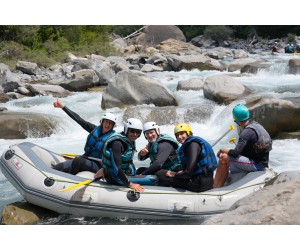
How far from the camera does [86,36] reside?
24.5 meters

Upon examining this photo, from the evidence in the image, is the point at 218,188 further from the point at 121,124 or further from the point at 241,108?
the point at 121,124

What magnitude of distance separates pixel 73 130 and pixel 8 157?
418cm

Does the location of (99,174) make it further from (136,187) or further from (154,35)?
(154,35)

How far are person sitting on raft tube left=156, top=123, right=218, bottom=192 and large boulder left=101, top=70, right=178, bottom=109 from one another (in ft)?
18.5

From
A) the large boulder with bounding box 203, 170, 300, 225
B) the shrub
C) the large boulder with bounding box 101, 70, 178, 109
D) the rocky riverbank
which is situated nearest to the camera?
the large boulder with bounding box 203, 170, 300, 225

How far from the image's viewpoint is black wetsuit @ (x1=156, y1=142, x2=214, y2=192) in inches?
162

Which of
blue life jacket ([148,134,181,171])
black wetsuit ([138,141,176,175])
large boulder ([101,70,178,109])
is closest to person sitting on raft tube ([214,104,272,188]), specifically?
blue life jacket ([148,134,181,171])

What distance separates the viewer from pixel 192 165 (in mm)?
4152

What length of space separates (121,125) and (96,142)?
427 centimetres

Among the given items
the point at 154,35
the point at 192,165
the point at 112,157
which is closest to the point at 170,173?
the point at 192,165

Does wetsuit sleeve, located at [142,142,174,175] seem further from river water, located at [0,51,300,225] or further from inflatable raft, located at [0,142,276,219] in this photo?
river water, located at [0,51,300,225]

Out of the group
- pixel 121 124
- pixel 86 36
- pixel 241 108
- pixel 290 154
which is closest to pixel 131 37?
pixel 86 36

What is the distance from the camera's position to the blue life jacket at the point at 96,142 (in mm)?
4824

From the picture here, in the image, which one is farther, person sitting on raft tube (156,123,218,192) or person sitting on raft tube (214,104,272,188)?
person sitting on raft tube (214,104,272,188)
